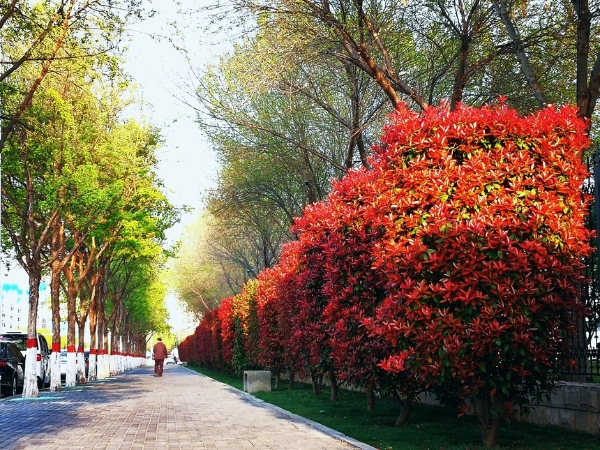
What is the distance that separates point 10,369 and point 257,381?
7790mm

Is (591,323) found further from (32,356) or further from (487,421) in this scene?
(32,356)

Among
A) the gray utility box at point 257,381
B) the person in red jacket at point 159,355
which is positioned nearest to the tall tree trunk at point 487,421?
the gray utility box at point 257,381

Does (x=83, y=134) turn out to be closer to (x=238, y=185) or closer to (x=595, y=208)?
(x=238, y=185)

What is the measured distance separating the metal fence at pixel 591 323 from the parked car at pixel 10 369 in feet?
61.5

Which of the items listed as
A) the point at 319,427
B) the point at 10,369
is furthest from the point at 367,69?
the point at 10,369

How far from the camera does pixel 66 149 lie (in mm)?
24766

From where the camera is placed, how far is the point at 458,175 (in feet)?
32.2

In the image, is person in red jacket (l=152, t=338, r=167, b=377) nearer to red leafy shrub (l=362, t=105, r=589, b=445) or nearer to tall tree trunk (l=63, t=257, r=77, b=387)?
tall tree trunk (l=63, t=257, r=77, b=387)

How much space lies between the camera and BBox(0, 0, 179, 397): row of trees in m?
17.7

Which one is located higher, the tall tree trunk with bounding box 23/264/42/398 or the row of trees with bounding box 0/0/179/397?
the row of trees with bounding box 0/0/179/397

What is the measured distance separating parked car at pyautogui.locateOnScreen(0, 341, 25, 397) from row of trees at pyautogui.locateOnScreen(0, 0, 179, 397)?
1.15 meters

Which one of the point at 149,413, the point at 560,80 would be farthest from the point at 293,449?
the point at 560,80

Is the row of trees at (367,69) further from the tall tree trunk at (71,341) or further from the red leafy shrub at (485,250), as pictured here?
the tall tree trunk at (71,341)

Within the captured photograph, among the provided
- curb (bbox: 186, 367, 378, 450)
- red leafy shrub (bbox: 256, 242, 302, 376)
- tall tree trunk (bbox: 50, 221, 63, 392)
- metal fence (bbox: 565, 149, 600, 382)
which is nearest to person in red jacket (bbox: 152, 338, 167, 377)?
tall tree trunk (bbox: 50, 221, 63, 392)
